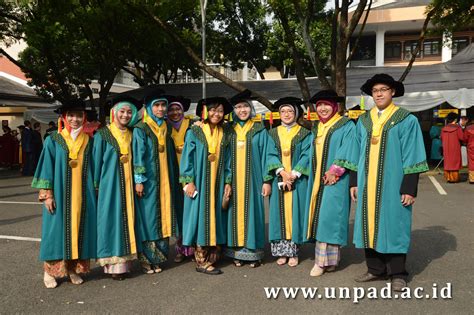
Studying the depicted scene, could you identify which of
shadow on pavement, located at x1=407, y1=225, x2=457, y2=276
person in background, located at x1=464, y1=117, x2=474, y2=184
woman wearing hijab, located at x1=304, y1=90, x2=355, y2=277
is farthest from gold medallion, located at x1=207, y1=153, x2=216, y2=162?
person in background, located at x1=464, y1=117, x2=474, y2=184

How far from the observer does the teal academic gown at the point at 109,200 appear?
4.39 metres

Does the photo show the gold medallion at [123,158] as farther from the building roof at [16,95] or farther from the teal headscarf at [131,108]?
the building roof at [16,95]

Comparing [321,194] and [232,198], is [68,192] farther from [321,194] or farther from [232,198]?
[321,194]

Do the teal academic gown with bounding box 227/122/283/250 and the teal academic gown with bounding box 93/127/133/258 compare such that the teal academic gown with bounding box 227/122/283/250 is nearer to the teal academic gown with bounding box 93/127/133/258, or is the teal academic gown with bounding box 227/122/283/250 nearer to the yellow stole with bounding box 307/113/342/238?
the yellow stole with bounding box 307/113/342/238

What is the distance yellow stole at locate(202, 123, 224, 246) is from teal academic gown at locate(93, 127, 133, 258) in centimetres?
82

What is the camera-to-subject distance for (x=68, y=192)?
4.29m

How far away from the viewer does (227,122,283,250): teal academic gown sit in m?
4.79

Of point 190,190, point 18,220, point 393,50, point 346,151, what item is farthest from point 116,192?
point 393,50

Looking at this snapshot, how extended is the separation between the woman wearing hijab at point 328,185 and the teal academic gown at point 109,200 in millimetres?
1804

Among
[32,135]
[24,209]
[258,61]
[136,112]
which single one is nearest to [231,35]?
[258,61]

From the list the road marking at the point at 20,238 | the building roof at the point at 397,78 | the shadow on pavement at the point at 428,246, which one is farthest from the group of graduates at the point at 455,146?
the road marking at the point at 20,238

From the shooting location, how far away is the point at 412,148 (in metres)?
4.04

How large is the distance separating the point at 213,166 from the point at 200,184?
22 cm

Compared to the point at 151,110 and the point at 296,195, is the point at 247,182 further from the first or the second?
the point at 151,110
